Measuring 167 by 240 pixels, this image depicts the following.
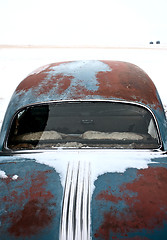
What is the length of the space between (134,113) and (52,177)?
163 cm

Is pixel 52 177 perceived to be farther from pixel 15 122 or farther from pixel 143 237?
pixel 15 122

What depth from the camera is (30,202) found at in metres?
1.74

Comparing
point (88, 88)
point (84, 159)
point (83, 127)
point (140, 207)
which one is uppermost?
point (88, 88)

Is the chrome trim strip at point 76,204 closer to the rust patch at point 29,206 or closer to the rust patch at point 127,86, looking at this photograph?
the rust patch at point 29,206

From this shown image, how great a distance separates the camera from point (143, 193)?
178 centimetres

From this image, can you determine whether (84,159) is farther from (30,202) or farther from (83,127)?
(83,127)

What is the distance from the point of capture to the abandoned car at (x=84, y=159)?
1.59 metres

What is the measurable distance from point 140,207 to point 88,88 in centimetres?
134

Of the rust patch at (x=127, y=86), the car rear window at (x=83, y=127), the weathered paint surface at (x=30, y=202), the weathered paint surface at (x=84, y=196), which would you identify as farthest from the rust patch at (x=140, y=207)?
the rust patch at (x=127, y=86)

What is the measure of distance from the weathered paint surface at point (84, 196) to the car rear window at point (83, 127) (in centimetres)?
25

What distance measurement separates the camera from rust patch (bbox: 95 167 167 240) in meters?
1.56

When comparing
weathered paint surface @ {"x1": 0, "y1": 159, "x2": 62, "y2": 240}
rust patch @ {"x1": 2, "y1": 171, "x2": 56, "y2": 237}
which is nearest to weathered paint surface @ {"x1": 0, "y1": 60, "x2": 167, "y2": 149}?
weathered paint surface @ {"x1": 0, "y1": 159, "x2": 62, "y2": 240}

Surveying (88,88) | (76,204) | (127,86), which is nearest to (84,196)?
(76,204)

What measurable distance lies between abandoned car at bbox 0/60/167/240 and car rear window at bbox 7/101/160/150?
0.03 ft
